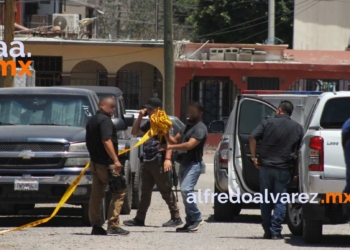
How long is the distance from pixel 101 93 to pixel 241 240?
193 inches

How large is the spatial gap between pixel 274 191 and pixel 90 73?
82.8 ft

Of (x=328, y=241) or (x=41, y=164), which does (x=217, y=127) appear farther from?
(x=328, y=241)

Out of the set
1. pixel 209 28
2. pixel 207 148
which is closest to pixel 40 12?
pixel 209 28

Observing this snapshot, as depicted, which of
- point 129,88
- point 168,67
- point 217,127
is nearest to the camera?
point 217,127

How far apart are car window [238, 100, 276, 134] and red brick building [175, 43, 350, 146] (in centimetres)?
1969

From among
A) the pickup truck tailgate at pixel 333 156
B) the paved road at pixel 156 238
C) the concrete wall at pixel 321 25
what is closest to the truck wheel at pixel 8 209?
the paved road at pixel 156 238

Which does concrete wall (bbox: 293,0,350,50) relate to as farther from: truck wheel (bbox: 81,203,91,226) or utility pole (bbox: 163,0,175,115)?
truck wheel (bbox: 81,203,91,226)

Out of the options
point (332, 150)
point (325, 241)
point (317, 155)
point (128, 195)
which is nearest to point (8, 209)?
point (128, 195)

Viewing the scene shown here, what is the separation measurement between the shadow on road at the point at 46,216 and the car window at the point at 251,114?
296cm

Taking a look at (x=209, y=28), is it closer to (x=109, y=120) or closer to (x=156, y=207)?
(x=156, y=207)

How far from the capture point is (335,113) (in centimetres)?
1027

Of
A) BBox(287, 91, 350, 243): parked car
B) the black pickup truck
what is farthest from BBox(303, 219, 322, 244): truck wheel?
the black pickup truck

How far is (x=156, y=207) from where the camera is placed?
15.8 meters

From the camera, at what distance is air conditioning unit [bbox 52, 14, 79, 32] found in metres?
37.8
